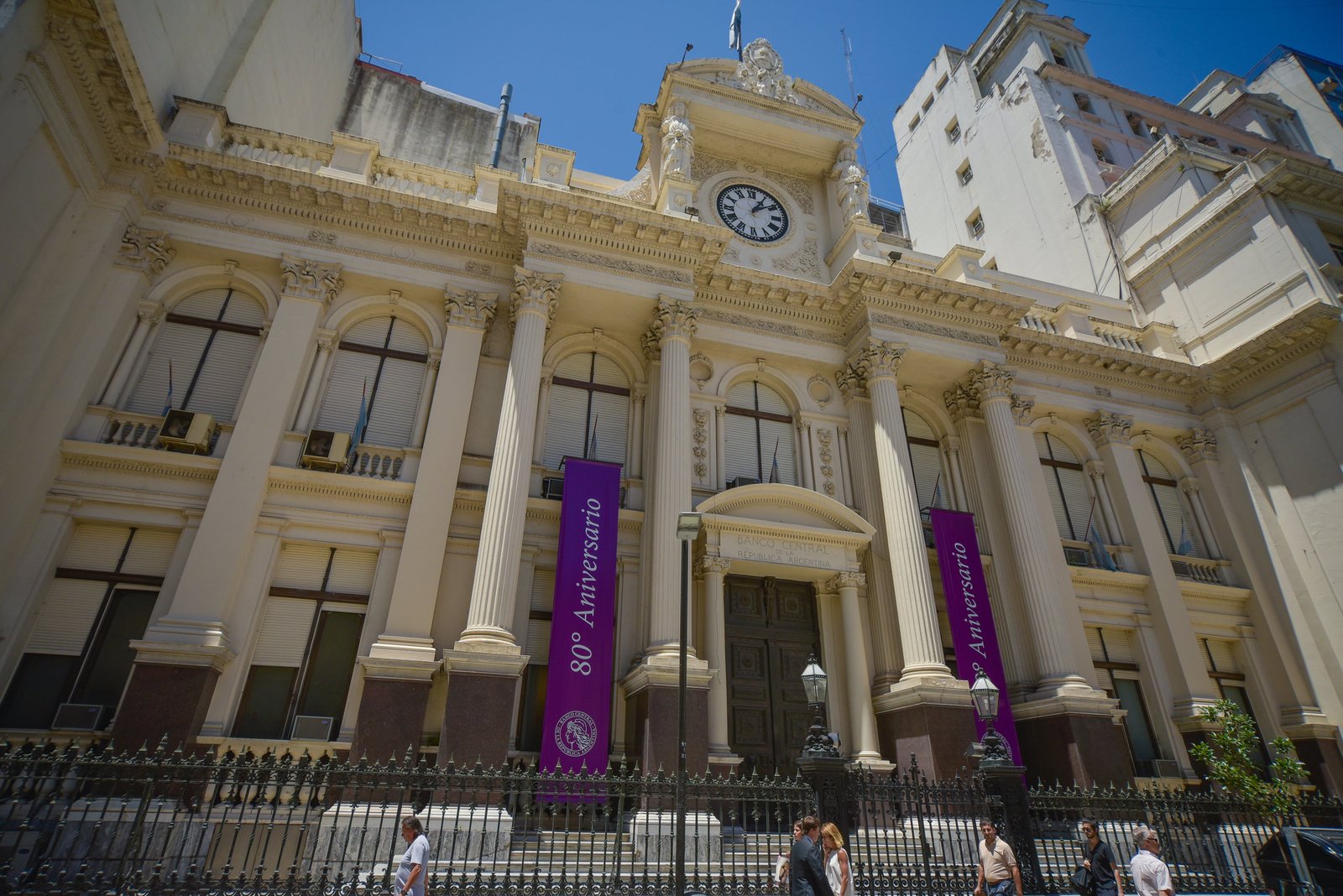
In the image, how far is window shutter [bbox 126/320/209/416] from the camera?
43.2 ft

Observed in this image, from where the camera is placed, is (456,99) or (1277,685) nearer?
(1277,685)

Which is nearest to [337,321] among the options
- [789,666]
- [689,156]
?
[689,156]

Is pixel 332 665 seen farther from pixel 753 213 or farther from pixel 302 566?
pixel 753 213

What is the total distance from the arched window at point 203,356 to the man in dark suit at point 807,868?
478 inches

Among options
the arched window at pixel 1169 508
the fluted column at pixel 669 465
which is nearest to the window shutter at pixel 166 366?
the fluted column at pixel 669 465

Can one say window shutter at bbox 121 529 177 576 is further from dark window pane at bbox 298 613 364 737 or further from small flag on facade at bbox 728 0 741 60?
small flag on facade at bbox 728 0 741 60

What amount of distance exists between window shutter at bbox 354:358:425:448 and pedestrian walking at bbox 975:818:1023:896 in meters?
11.4

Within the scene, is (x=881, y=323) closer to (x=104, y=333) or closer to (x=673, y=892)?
(x=673, y=892)

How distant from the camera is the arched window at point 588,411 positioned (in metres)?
15.2

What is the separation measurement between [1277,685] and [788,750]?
12.3 meters

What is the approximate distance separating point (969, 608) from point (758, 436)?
223 inches

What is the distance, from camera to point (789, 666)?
47.2 ft

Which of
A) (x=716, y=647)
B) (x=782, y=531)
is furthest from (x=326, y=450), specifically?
(x=782, y=531)

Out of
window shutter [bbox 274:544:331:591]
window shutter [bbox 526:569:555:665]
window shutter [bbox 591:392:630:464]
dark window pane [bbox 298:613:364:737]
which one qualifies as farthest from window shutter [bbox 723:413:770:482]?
window shutter [bbox 274:544:331:591]
